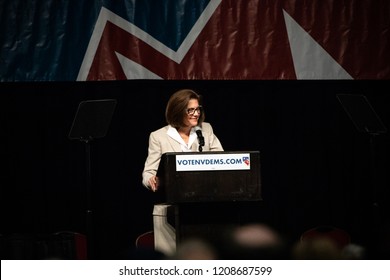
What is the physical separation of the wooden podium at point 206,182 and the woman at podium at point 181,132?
57cm

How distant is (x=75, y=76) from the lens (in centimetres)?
592

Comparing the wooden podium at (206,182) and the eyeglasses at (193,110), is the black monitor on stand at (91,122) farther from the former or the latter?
the wooden podium at (206,182)

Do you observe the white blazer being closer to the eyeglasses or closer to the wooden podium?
the eyeglasses

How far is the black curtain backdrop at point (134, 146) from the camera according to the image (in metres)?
6.36

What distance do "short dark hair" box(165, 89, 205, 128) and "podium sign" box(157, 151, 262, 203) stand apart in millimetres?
671

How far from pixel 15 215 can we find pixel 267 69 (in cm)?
252

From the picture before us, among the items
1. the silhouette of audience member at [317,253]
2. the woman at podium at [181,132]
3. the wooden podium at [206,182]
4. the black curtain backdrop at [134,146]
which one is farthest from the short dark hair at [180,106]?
the silhouette of audience member at [317,253]

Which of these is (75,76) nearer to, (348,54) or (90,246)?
(90,246)

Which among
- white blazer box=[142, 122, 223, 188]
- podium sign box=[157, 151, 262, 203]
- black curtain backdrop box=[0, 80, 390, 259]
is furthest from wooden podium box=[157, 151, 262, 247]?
black curtain backdrop box=[0, 80, 390, 259]

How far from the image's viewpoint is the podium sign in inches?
154

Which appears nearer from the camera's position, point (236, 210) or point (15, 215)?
point (236, 210)
